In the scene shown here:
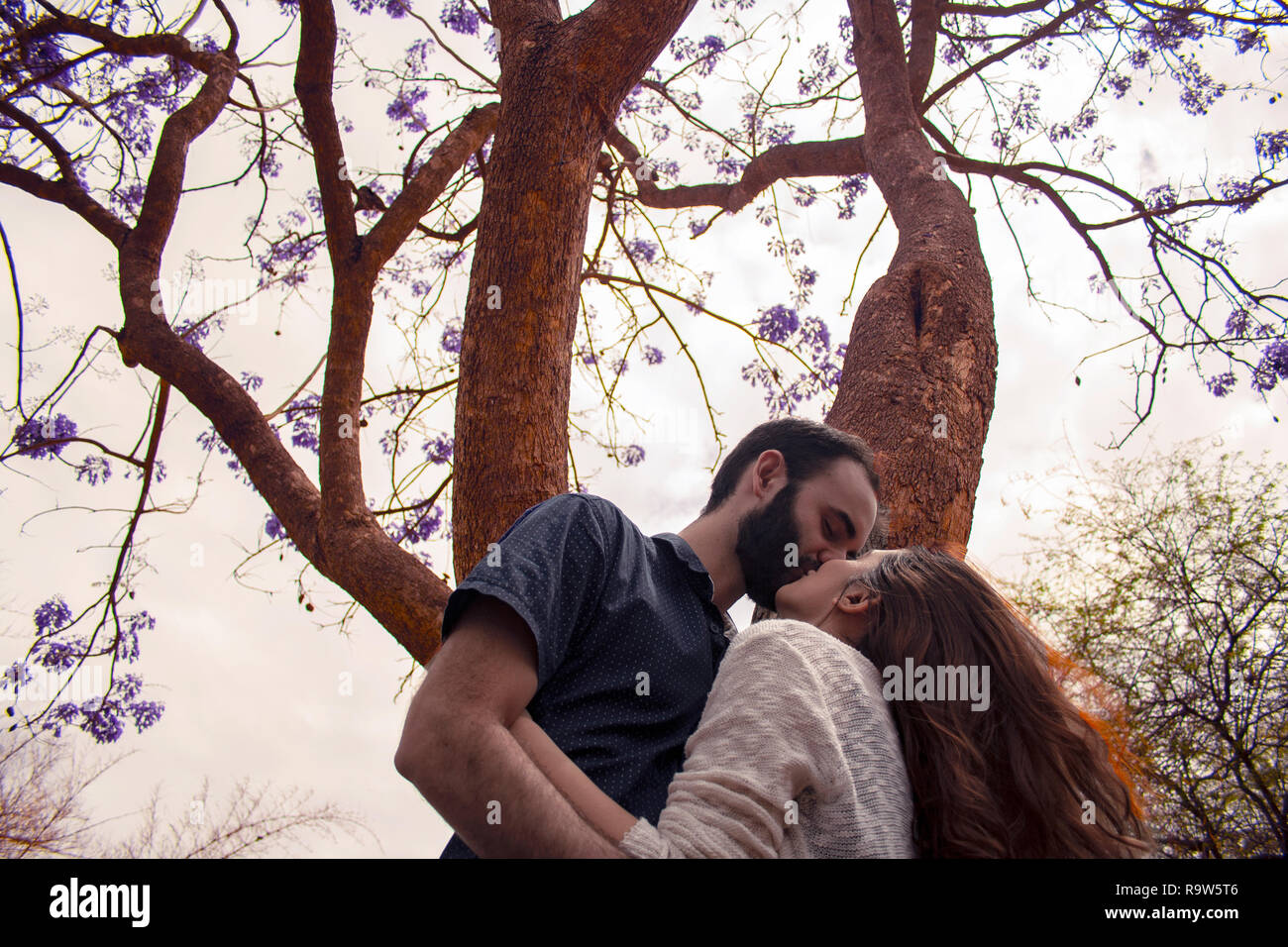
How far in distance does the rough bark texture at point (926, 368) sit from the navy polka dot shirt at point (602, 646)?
101cm

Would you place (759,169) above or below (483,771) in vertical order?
above

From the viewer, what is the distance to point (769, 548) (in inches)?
77.2

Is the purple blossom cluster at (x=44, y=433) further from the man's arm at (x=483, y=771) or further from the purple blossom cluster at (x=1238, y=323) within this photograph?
the purple blossom cluster at (x=1238, y=323)

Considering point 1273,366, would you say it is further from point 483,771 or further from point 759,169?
point 483,771

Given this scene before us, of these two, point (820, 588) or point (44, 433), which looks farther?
point (44, 433)

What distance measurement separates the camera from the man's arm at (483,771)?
41.1 inches

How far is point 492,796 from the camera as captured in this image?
104cm

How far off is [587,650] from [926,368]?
5.29ft
